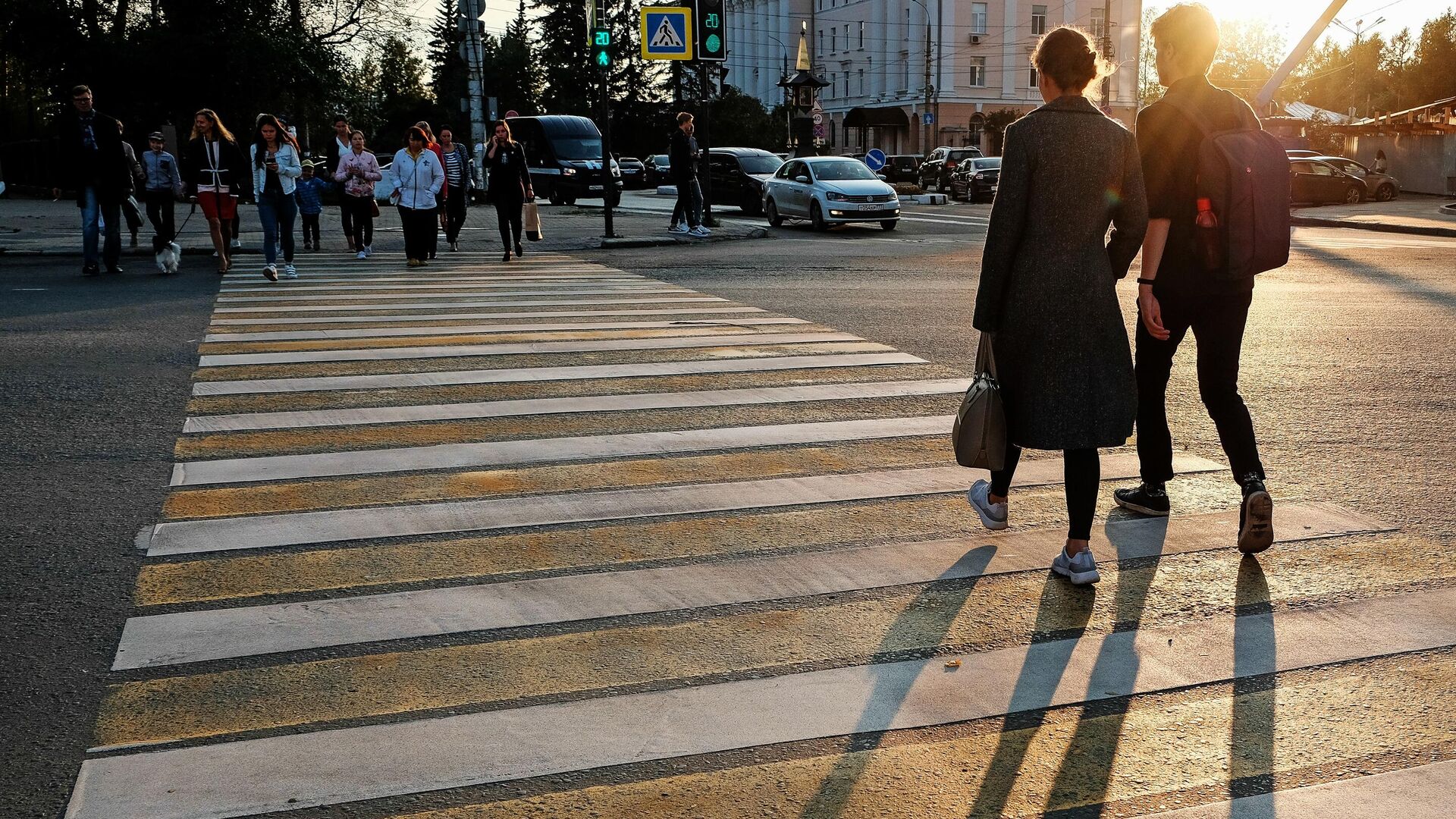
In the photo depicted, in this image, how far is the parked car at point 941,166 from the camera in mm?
43875

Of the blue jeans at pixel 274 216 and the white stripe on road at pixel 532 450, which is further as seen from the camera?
the blue jeans at pixel 274 216

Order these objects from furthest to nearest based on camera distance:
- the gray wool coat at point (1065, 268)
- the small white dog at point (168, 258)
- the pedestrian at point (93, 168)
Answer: the small white dog at point (168, 258) → the pedestrian at point (93, 168) → the gray wool coat at point (1065, 268)

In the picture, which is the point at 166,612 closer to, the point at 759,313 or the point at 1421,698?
the point at 1421,698

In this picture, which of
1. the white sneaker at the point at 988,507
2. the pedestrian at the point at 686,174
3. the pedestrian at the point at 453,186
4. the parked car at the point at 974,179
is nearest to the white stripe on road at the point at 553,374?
the white sneaker at the point at 988,507

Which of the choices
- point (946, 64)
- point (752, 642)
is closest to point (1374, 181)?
point (752, 642)

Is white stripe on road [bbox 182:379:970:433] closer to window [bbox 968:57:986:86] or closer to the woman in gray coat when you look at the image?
the woman in gray coat

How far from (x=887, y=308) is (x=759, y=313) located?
1313mm

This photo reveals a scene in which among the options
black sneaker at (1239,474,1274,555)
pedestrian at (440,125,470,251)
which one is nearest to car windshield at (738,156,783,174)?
pedestrian at (440,125,470,251)

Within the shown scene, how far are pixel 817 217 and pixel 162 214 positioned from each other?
1293 centimetres

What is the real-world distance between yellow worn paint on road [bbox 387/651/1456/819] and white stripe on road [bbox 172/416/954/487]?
3.24 m

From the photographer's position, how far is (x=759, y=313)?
1180 cm

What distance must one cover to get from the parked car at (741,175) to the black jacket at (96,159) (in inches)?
697

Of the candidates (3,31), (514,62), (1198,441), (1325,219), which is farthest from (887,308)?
(514,62)

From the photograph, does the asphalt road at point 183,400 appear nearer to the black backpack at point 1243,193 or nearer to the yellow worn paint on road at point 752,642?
the yellow worn paint on road at point 752,642
